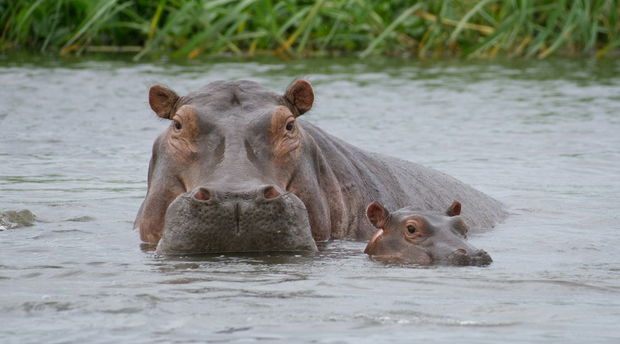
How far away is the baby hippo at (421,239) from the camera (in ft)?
22.7

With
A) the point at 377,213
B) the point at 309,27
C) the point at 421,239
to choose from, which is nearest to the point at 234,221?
the point at 377,213

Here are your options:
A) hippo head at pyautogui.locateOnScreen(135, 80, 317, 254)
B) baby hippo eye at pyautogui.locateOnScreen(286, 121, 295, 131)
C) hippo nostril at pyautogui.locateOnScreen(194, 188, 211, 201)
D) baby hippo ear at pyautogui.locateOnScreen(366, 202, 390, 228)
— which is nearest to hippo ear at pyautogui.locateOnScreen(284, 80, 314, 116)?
hippo head at pyautogui.locateOnScreen(135, 80, 317, 254)

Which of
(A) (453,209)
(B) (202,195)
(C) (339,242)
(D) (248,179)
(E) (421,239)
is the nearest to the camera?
(B) (202,195)

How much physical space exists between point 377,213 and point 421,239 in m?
0.35

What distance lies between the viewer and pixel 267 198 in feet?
22.2

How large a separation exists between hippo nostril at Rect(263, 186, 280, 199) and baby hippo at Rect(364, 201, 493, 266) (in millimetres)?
712

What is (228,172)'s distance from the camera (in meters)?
6.95

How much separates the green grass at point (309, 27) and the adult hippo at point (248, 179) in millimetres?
11922

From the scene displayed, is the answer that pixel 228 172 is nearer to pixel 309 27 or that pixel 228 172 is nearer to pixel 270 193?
pixel 270 193

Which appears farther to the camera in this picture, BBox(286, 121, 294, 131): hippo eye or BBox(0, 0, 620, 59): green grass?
BBox(0, 0, 620, 59): green grass

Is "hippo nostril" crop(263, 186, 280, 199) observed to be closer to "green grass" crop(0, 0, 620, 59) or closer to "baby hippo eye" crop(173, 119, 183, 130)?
"baby hippo eye" crop(173, 119, 183, 130)

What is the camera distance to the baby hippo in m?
6.91

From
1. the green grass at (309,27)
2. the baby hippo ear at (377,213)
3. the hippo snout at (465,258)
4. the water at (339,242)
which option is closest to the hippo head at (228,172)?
the water at (339,242)

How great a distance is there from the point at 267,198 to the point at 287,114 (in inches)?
30.7
